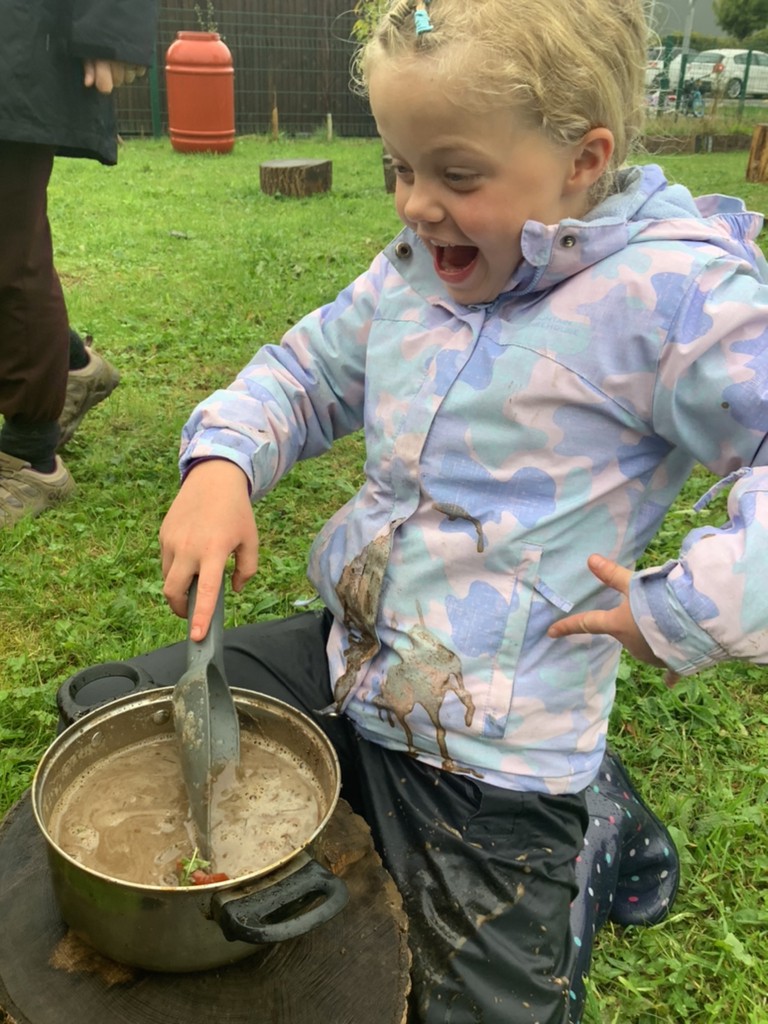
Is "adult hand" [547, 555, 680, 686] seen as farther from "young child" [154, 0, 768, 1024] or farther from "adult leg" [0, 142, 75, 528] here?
"adult leg" [0, 142, 75, 528]

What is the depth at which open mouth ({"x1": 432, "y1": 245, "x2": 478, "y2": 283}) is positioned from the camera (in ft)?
5.03

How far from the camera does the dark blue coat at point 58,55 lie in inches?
104

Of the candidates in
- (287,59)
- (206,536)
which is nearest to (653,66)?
(206,536)

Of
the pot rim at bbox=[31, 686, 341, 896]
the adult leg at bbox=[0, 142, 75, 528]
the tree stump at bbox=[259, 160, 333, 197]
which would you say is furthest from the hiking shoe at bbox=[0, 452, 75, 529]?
the tree stump at bbox=[259, 160, 333, 197]

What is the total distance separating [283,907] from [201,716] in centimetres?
27

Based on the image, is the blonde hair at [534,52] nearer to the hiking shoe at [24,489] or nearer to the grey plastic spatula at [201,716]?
the grey plastic spatula at [201,716]

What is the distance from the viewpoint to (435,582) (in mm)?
1603

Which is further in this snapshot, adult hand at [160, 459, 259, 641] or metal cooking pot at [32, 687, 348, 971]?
adult hand at [160, 459, 259, 641]

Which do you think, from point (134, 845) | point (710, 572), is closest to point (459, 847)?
point (134, 845)

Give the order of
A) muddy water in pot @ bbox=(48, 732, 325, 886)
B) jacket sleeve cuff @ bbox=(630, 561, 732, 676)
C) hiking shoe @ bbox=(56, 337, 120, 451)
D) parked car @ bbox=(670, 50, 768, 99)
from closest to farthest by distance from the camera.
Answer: jacket sleeve cuff @ bbox=(630, 561, 732, 676) < muddy water in pot @ bbox=(48, 732, 325, 886) < hiking shoe @ bbox=(56, 337, 120, 451) < parked car @ bbox=(670, 50, 768, 99)

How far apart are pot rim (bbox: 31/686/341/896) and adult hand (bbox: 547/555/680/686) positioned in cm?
40

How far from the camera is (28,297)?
284cm

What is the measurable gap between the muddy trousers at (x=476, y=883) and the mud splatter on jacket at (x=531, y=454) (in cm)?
5

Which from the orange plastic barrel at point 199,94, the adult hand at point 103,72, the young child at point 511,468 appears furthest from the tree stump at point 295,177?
the young child at point 511,468
